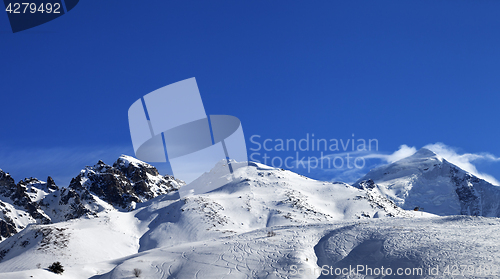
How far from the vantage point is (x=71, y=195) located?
13075 centimetres

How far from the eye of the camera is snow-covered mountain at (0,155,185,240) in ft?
414

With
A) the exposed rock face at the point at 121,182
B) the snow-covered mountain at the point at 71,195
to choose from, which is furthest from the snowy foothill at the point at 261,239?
the exposed rock face at the point at 121,182

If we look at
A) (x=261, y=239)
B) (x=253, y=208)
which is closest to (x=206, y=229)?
(x=253, y=208)

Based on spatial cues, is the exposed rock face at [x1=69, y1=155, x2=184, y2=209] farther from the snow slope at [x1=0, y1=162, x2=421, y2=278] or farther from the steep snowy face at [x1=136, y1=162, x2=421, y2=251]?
the snow slope at [x1=0, y1=162, x2=421, y2=278]

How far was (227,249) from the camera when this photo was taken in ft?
83.5

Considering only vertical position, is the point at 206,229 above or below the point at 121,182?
below

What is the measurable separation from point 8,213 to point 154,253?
125229mm

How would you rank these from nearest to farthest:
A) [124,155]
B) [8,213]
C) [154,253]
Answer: [154,253] < [8,213] < [124,155]

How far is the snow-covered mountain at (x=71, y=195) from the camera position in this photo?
126 metres

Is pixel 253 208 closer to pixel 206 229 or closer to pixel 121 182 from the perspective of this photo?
pixel 206 229

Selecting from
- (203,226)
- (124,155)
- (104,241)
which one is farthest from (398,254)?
(124,155)

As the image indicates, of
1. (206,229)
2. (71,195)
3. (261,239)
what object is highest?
(71,195)

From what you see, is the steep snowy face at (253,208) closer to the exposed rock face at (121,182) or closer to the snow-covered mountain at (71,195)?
the snow-covered mountain at (71,195)

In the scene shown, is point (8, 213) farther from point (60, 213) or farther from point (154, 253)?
point (154, 253)
